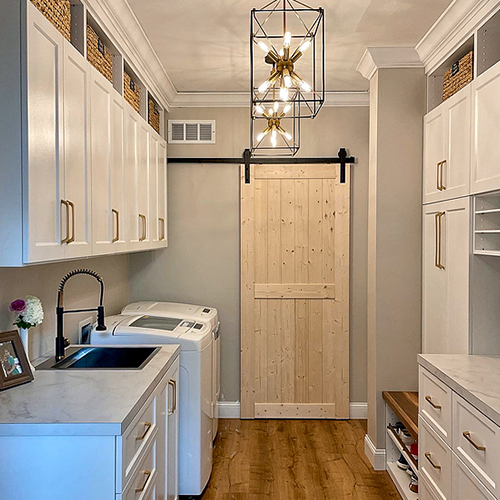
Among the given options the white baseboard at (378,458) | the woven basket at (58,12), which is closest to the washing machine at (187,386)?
the white baseboard at (378,458)

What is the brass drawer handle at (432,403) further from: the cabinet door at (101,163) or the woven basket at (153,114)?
the woven basket at (153,114)

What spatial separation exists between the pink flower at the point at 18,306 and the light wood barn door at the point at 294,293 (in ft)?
7.44

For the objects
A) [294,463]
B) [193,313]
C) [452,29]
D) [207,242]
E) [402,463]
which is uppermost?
[452,29]

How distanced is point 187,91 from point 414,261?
2.25 meters

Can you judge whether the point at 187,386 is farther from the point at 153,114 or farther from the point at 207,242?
the point at 153,114

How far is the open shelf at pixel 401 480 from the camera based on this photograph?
279 centimetres

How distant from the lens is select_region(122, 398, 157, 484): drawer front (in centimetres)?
169

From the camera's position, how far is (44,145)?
172 cm

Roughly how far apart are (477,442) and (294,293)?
243 cm

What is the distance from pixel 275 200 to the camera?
420 centimetres

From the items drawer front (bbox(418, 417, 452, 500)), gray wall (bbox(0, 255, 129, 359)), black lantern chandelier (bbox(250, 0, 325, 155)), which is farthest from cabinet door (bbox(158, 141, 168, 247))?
drawer front (bbox(418, 417, 452, 500))

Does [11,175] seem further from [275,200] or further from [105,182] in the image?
[275,200]

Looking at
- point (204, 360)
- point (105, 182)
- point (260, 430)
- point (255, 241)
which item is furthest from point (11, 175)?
point (260, 430)

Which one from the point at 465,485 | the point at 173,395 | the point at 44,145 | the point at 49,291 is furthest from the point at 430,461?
the point at 44,145
